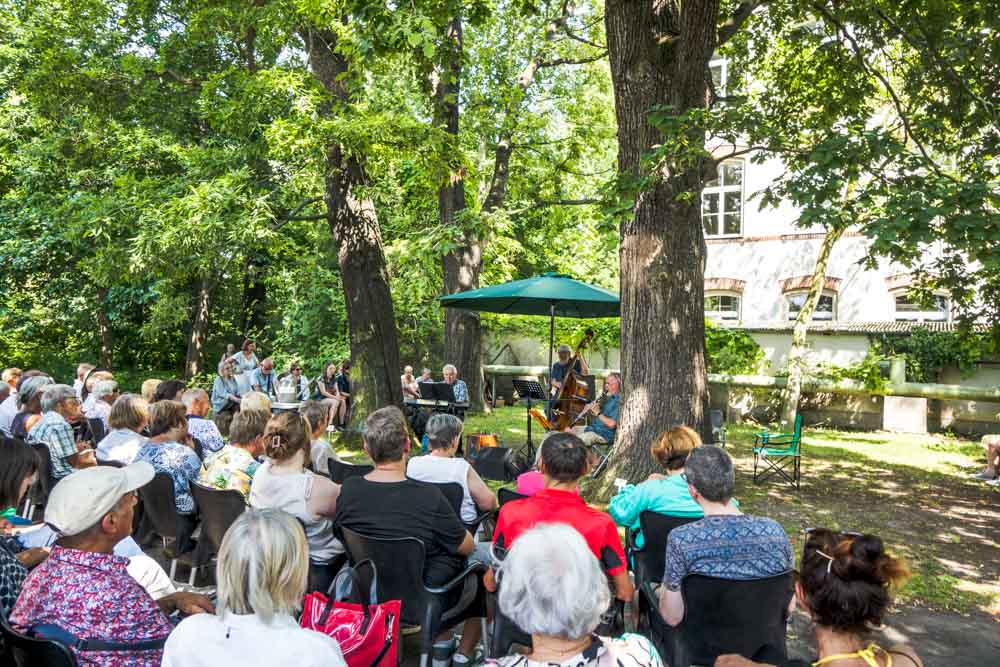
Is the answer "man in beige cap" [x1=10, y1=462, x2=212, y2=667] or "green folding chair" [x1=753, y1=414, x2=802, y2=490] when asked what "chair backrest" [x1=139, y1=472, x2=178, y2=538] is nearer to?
"man in beige cap" [x1=10, y1=462, x2=212, y2=667]

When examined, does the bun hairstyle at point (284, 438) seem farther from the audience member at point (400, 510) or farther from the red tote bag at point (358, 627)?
the red tote bag at point (358, 627)

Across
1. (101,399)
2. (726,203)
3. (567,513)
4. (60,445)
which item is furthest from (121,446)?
(726,203)

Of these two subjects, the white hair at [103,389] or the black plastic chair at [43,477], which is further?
the white hair at [103,389]

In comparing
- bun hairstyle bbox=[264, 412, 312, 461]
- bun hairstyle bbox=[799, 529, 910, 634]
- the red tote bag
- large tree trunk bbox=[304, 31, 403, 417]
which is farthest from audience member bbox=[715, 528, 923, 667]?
large tree trunk bbox=[304, 31, 403, 417]

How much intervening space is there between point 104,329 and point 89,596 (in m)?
20.7

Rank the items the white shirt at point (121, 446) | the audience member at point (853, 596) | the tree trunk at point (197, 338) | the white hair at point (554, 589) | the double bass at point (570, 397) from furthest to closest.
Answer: the tree trunk at point (197, 338), the double bass at point (570, 397), the white shirt at point (121, 446), the audience member at point (853, 596), the white hair at point (554, 589)

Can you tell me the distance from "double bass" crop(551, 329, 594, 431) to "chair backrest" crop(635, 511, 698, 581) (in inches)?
222

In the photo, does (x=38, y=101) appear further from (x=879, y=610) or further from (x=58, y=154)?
(x=879, y=610)

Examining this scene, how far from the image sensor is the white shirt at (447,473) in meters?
3.98

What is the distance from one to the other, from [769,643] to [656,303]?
4.12m

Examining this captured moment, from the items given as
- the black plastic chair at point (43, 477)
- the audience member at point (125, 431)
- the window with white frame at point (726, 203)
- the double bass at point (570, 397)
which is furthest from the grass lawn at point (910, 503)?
the window with white frame at point (726, 203)

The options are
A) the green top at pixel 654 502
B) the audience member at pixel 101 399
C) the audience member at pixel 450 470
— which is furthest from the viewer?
the audience member at pixel 101 399

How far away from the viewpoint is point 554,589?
1.80m

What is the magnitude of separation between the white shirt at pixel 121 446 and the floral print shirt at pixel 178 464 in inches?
15.0
